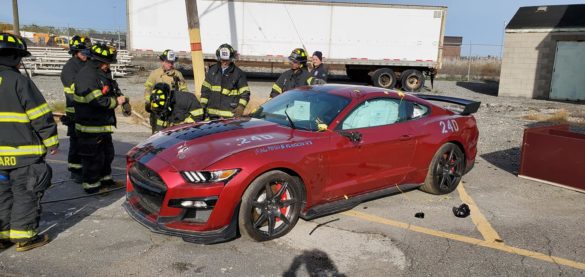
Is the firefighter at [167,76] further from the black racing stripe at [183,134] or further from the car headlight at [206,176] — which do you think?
the car headlight at [206,176]

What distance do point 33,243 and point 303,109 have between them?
117 inches

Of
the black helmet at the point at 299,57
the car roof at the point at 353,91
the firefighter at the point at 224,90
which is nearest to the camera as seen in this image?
the car roof at the point at 353,91

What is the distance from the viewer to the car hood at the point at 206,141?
409cm

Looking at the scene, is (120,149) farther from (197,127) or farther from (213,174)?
(213,174)

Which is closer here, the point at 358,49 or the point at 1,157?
the point at 1,157

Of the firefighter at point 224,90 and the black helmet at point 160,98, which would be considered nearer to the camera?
the black helmet at point 160,98

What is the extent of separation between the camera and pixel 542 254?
14.2 feet

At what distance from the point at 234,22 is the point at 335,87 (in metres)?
15.4

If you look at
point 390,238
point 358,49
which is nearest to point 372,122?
point 390,238

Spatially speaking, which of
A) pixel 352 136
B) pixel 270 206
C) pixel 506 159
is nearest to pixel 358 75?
pixel 506 159

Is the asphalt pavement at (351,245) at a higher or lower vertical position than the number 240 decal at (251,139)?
lower

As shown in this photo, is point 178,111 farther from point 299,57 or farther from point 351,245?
point 351,245

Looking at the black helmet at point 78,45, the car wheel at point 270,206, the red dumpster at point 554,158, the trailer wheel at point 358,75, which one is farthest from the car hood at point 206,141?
the trailer wheel at point 358,75

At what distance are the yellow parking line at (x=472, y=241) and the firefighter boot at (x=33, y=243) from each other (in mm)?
3055
